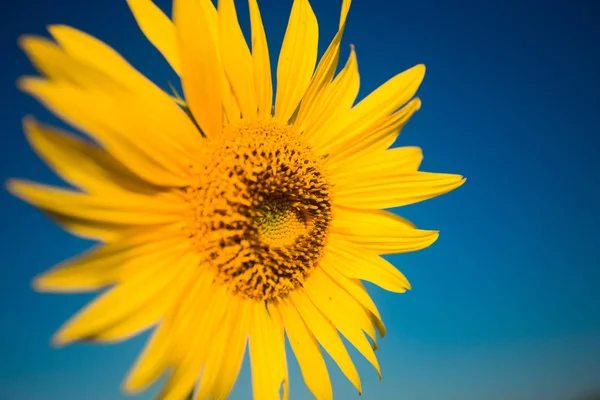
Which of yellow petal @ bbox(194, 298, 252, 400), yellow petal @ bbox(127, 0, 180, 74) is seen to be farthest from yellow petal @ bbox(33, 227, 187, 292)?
yellow petal @ bbox(127, 0, 180, 74)

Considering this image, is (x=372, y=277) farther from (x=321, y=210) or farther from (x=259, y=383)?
Result: (x=259, y=383)

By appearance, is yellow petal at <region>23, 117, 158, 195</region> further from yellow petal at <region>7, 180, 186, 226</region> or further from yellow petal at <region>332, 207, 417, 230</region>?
yellow petal at <region>332, 207, 417, 230</region>

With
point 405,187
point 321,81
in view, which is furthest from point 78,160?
point 405,187

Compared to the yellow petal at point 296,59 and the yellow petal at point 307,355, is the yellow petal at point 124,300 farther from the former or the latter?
the yellow petal at point 296,59

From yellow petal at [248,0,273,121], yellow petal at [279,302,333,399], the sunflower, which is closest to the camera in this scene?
the sunflower

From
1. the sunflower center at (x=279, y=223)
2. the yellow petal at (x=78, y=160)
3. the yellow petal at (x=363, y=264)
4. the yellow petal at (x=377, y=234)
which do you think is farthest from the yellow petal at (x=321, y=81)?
the yellow petal at (x=78, y=160)

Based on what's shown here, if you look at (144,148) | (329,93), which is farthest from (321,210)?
(144,148)

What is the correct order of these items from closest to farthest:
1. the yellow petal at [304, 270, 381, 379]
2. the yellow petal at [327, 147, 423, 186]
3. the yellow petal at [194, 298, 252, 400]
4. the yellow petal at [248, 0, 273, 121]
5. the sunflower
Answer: the sunflower, the yellow petal at [194, 298, 252, 400], the yellow petal at [248, 0, 273, 121], the yellow petal at [304, 270, 381, 379], the yellow petal at [327, 147, 423, 186]
